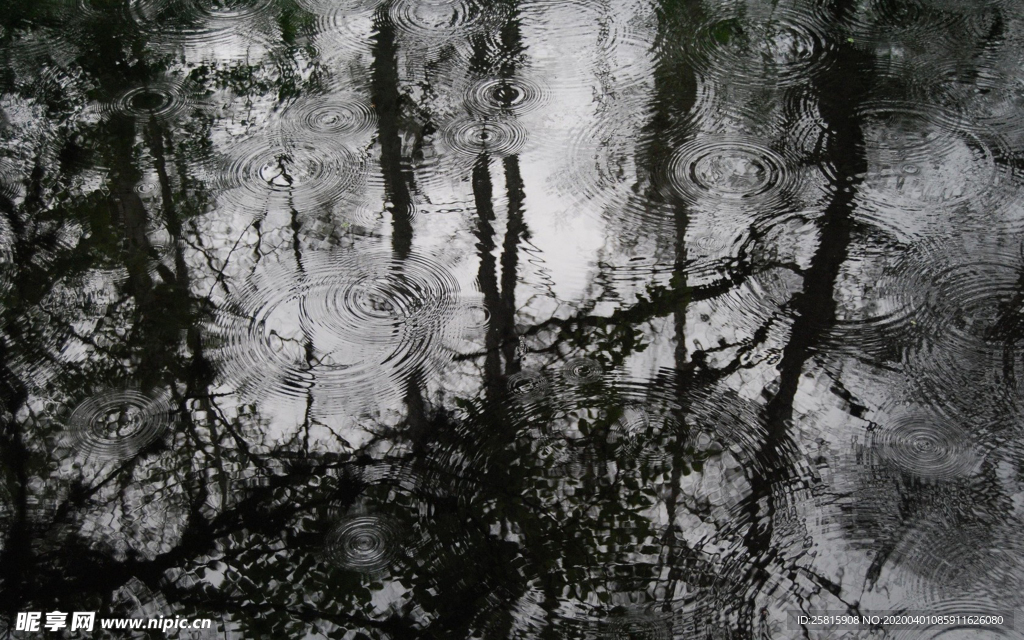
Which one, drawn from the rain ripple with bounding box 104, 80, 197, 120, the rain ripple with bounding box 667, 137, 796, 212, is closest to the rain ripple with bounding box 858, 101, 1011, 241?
the rain ripple with bounding box 667, 137, 796, 212

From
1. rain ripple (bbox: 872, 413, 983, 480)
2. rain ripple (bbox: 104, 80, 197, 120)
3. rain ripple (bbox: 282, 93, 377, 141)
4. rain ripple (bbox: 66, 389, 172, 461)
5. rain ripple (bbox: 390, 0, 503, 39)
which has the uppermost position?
rain ripple (bbox: 390, 0, 503, 39)

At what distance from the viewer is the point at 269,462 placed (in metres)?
3.12

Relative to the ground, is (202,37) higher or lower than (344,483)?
higher

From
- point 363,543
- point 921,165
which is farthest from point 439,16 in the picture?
point 363,543

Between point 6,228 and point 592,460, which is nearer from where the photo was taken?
point 592,460

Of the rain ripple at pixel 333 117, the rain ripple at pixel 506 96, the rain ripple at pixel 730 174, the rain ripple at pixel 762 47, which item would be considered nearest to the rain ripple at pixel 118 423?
the rain ripple at pixel 333 117

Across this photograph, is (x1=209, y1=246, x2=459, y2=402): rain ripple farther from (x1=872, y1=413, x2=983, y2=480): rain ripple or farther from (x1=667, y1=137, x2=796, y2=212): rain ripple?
(x1=872, y1=413, x2=983, y2=480): rain ripple

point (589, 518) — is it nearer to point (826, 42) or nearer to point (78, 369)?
point (78, 369)

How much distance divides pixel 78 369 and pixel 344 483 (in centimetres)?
124

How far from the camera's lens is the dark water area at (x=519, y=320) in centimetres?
278

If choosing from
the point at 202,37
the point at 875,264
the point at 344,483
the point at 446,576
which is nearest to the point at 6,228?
the point at 202,37

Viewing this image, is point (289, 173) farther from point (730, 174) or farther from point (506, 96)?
point (730, 174)

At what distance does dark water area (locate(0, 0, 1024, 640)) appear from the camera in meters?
2.78

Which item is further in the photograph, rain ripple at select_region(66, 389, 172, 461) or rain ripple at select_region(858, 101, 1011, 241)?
rain ripple at select_region(858, 101, 1011, 241)
